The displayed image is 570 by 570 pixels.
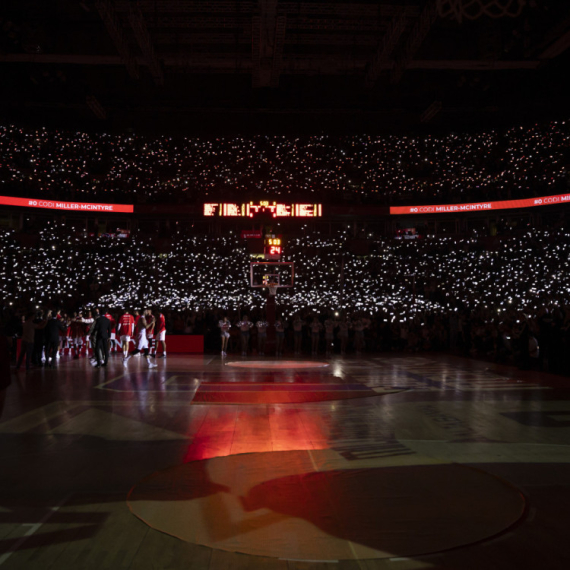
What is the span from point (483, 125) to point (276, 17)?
2085cm

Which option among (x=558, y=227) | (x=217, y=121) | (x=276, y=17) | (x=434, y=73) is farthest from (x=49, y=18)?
(x=558, y=227)

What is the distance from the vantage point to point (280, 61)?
16.8m

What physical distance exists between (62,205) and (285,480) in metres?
34.7

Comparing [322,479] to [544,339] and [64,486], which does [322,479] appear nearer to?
[64,486]

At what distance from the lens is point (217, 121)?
2586cm

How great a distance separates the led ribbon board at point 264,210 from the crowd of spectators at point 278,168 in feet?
18.5

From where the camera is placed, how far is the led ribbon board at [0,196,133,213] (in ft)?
109

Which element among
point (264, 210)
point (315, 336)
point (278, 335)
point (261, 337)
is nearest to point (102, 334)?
point (261, 337)

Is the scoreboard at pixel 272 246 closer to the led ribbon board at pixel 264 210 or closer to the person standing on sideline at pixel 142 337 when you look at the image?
the led ribbon board at pixel 264 210

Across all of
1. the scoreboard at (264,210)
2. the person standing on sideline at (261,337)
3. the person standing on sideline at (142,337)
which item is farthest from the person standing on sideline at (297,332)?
the scoreboard at (264,210)

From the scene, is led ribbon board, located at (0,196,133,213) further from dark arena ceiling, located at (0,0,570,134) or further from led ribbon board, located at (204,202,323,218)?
led ribbon board, located at (204,202,323,218)

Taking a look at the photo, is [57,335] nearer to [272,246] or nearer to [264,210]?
[272,246]

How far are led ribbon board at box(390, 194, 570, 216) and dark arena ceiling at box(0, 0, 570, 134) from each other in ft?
23.3

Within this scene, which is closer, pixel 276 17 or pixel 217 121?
pixel 276 17
